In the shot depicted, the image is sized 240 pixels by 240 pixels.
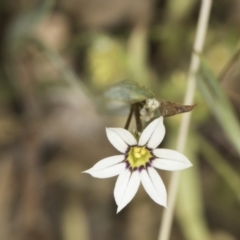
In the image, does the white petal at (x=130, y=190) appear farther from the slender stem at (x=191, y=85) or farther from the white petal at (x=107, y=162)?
the slender stem at (x=191, y=85)

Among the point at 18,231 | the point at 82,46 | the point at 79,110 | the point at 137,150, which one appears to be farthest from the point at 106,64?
the point at 137,150

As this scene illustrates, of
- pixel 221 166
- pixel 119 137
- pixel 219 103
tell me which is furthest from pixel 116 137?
pixel 221 166

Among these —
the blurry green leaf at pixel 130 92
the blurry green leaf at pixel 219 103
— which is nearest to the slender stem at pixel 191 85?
the blurry green leaf at pixel 219 103

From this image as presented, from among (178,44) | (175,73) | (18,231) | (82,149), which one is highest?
(178,44)

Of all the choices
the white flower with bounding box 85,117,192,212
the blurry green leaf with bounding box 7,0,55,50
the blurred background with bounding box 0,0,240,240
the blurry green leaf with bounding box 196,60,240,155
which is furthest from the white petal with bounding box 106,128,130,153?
the blurred background with bounding box 0,0,240,240

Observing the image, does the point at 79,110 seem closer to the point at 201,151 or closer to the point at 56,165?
the point at 56,165

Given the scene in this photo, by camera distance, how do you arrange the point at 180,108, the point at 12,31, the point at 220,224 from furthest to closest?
the point at 220,224
the point at 12,31
the point at 180,108

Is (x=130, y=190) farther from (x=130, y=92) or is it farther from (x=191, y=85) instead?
(x=191, y=85)
